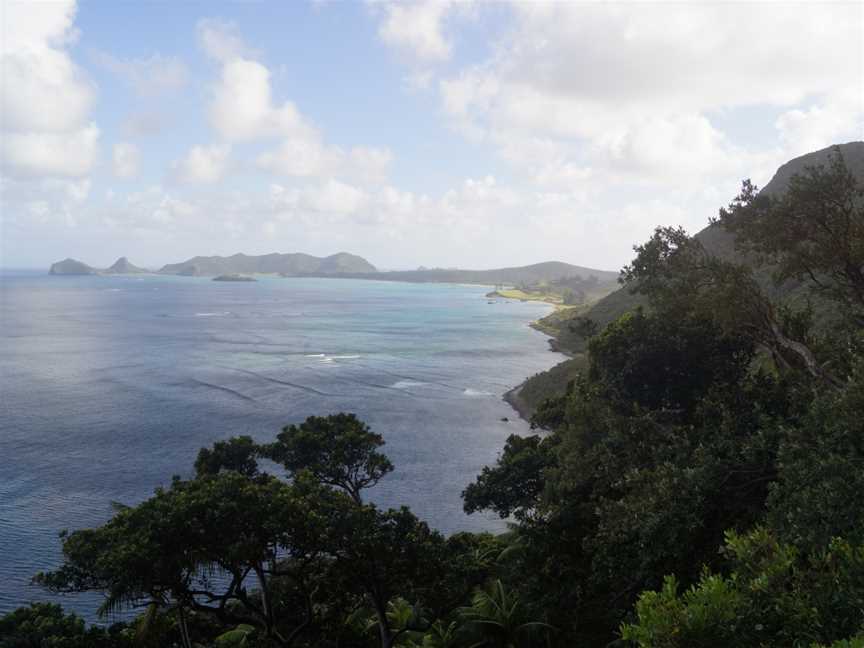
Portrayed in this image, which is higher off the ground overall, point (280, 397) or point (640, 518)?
point (640, 518)

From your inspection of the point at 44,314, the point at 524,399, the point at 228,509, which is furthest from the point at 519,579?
the point at 44,314

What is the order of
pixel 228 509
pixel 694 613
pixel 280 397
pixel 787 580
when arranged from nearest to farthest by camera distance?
pixel 694 613
pixel 787 580
pixel 228 509
pixel 280 397

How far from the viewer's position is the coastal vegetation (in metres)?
16.2

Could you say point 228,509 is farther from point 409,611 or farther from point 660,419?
point 660,419

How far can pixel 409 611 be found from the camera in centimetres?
2464

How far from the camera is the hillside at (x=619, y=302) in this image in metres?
78.8

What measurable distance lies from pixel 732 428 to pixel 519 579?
1080cm

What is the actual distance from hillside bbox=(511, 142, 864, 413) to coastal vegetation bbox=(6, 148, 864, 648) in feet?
8.76

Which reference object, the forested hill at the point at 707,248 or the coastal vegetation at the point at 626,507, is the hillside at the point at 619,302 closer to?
the forested hill at the point at 707,248

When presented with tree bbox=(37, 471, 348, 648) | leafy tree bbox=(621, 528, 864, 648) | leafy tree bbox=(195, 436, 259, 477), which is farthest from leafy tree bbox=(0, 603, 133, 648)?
leafy tree bbox=(621, 528, 864, 648)

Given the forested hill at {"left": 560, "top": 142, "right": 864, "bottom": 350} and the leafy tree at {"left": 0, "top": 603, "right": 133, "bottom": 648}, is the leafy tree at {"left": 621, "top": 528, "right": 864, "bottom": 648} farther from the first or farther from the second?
the forested hill at {"left": 560, "top": 142, "right": 864, "bottom": 350}

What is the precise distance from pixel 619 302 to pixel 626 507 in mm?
124010

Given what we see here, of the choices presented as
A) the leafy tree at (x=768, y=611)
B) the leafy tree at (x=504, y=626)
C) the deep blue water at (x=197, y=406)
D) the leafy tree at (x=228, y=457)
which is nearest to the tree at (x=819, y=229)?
the leafy tree at (x=768, y=611)

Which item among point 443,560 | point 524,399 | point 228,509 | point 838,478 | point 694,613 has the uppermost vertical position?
point 838,478
